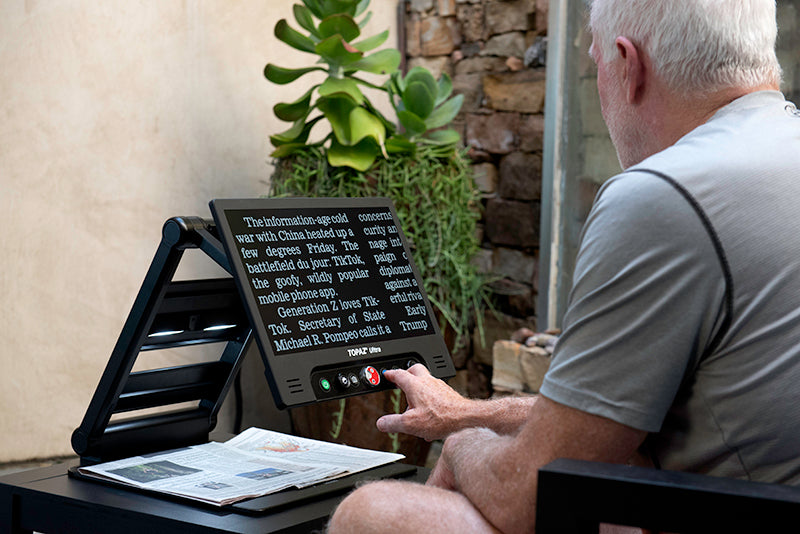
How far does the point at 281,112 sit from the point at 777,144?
1.99 m

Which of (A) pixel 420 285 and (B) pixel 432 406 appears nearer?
(B) pixel 432 406

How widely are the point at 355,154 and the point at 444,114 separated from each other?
370 millimetres

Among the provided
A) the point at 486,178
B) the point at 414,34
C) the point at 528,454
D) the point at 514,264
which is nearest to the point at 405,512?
the point at 528,454

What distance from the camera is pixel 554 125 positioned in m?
2.97

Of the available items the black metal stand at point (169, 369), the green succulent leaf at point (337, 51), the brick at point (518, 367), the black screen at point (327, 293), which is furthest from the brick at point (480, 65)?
the black metal stand at point (169, 369)

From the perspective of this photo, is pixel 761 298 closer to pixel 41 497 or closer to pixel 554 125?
pixel 41 497

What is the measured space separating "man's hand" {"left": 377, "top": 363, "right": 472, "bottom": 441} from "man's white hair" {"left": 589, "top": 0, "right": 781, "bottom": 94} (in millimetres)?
580

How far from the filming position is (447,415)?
1349 mm

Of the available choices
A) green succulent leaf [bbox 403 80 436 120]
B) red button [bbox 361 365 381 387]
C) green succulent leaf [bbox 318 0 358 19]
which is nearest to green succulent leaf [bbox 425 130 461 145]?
green succulent leaf [bbox 403 80 436 120]

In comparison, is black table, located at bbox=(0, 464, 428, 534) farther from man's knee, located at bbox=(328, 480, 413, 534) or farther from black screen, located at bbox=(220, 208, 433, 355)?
black screen, located at bbox=(220, 208, 433, 355)

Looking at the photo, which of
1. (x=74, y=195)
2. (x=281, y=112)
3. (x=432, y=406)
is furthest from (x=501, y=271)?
(x=432, y=406)

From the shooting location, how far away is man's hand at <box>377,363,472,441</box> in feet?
4.42

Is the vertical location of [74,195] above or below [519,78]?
below

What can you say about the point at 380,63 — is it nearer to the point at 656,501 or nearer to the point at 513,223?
the point at 513,223
